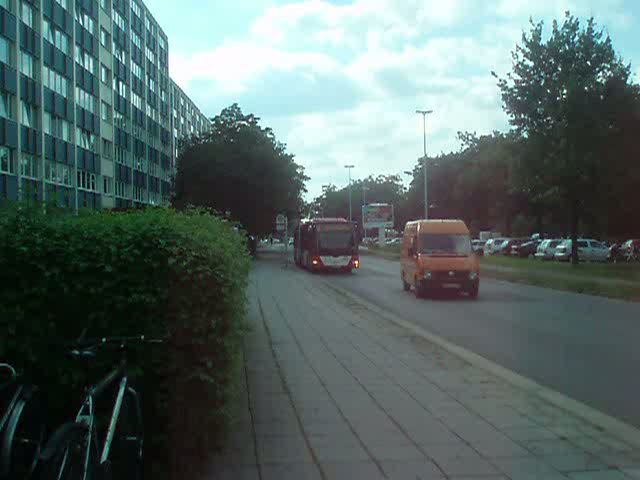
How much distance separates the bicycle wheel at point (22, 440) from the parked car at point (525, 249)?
60.8 meters

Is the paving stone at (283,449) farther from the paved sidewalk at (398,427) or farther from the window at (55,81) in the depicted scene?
the window at (55,81)

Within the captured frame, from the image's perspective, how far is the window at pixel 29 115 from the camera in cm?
4066

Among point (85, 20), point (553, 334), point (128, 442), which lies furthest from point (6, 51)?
point (128, 442)

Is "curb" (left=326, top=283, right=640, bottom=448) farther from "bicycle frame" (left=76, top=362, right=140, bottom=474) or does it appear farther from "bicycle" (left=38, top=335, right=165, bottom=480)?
"bicycle frame" (left=76, top=362, right=140, bottom=474)

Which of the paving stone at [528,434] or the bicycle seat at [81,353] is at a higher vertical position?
the bicycle seat at [81,353]

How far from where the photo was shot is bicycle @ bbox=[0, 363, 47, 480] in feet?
10.7

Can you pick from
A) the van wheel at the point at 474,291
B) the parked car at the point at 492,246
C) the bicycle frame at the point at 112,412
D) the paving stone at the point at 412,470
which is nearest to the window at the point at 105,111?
the parked car at the point at 492,246

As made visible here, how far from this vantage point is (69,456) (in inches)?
128

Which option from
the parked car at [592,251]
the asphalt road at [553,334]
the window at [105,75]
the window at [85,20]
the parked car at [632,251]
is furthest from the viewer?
the window at [105,75]

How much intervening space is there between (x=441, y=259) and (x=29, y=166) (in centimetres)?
2815

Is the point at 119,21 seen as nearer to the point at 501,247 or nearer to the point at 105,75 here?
the point at 105,75

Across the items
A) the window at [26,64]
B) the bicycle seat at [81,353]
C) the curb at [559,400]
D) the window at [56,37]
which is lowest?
the curb at [559,400]

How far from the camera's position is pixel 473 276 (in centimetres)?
2208

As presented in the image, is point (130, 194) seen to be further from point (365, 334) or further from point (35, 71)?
point (365, 334)
